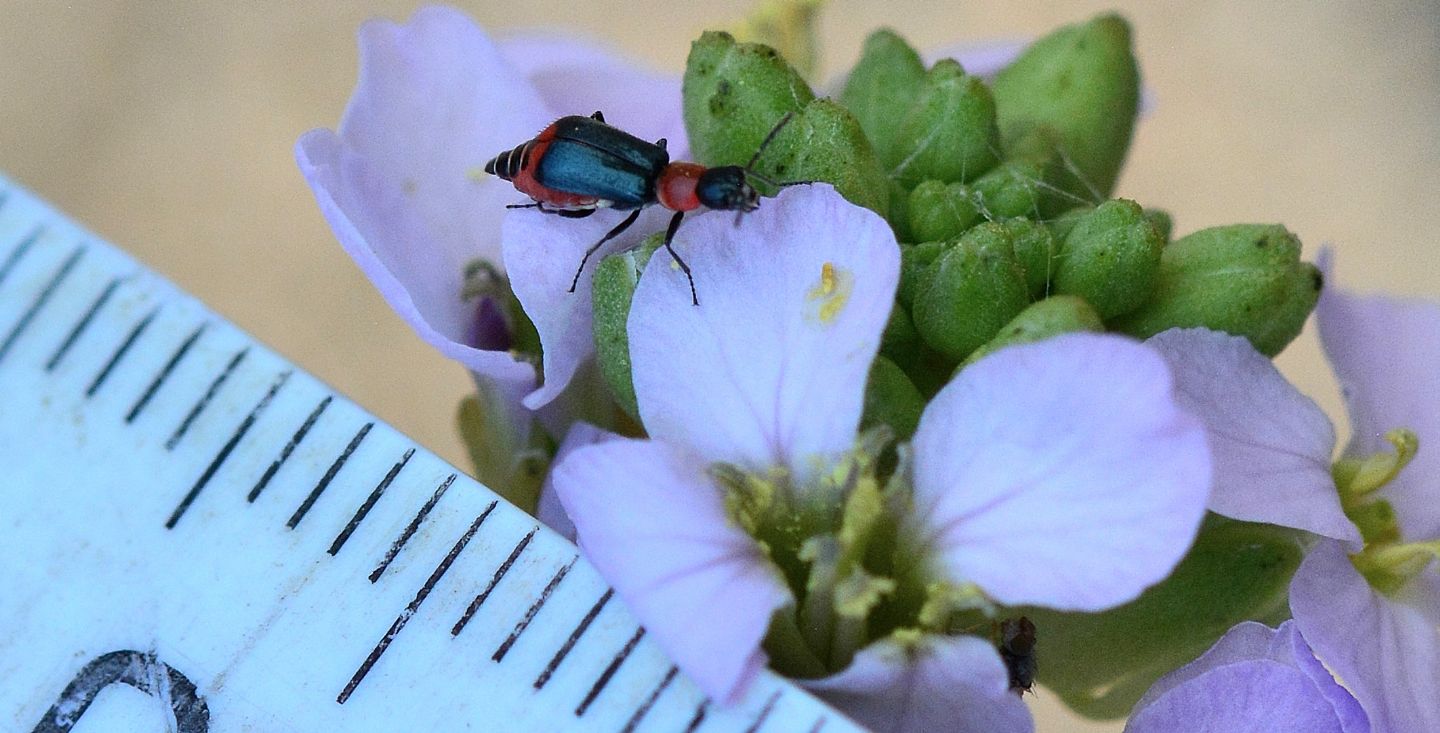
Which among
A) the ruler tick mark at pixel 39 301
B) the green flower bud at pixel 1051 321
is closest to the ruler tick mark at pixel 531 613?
the green flower bud at pixel 1051 321

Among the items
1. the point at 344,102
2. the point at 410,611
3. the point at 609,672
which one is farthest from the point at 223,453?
the point at 344,102

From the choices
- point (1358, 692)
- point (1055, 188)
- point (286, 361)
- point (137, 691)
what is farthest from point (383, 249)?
point (1358, 692)

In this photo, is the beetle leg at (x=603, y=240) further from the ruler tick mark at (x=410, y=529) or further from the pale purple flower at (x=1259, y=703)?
the pale purple flower at (x=1259, y=703)

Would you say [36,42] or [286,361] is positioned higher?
[36,42]

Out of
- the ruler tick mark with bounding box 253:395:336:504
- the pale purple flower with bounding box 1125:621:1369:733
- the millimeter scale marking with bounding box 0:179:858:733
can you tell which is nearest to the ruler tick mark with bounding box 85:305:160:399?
the millimeter scale marking with bounding box 0:179:858:733

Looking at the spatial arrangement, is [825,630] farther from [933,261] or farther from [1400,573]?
[1400,573]

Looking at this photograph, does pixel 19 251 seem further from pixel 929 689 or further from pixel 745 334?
pixel 929 689
